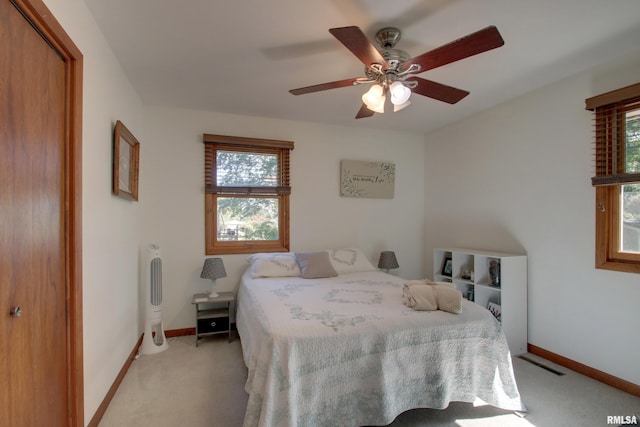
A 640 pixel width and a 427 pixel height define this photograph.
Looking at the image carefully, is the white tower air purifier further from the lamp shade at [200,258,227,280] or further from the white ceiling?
the white ceiling

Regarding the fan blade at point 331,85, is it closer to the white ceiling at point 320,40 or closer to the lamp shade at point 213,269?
the white ceiling at point 320,40

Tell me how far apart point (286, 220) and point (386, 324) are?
6.88 ft

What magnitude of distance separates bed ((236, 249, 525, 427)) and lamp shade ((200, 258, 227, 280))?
104 centimetres

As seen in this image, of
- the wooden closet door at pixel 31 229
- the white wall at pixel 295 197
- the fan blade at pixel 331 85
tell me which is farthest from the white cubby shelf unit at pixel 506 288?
the wooden closet door at pixel 31 229

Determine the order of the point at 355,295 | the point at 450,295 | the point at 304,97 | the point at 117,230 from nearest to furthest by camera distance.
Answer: the point at 450,295
the point at 117,230
the point at 355,295
the point at 304,97

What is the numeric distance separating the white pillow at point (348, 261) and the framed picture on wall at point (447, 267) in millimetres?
829

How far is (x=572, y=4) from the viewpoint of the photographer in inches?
66.1

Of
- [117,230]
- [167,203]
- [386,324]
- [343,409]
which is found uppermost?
[167,203]

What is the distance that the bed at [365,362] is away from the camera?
5.14 feet

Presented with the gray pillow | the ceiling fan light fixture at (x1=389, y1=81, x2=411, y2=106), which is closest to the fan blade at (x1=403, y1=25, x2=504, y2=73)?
the ceiling fan light fixture at (x1=389, y1=81, x2=411, y2=106)

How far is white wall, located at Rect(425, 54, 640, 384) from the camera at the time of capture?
2.28 meters

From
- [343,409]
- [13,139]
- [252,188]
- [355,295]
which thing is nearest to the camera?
[13,139]

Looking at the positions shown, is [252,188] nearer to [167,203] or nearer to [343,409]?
[167,203]

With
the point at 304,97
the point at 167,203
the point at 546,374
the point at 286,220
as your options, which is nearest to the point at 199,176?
the point at 167,203
